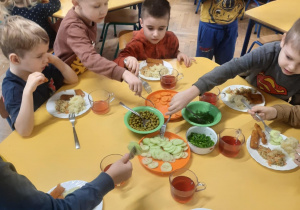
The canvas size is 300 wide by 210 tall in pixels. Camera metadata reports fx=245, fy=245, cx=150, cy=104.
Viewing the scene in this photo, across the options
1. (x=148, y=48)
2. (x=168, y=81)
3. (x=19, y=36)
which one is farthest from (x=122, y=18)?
(x=19, y=36)

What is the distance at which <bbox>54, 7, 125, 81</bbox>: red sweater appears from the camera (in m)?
1.59

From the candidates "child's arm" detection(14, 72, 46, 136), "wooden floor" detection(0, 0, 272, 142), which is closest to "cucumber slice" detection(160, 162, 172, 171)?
"child's arm" detection(14, 72, 46, 136)

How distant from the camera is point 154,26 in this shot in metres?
2.01

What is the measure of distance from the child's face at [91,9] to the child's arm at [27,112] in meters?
0.61

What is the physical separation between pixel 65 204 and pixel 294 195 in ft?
3.16

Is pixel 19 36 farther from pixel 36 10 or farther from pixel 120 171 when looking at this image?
pixel 36 10

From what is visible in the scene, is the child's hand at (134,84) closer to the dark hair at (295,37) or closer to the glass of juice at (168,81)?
the glass of juice at (168,81)

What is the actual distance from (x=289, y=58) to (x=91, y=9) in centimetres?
130

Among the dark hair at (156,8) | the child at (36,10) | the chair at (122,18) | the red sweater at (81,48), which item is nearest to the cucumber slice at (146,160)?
the red sweater at (81,48)

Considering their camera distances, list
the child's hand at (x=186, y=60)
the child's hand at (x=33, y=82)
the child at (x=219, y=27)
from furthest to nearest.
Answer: the child at (x=219, y=27), the child's hand at (x=186, y=60), the child's hand at (x=33, y=82)

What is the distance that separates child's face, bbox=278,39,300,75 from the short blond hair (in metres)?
1.45

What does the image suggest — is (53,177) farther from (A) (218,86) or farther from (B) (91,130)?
(A) (218,86)

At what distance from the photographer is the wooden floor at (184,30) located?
4082 mm

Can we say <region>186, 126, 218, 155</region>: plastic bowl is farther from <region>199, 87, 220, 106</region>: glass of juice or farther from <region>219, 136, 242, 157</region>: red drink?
<region>199, 87, 220, 106</region>: glass of juice
